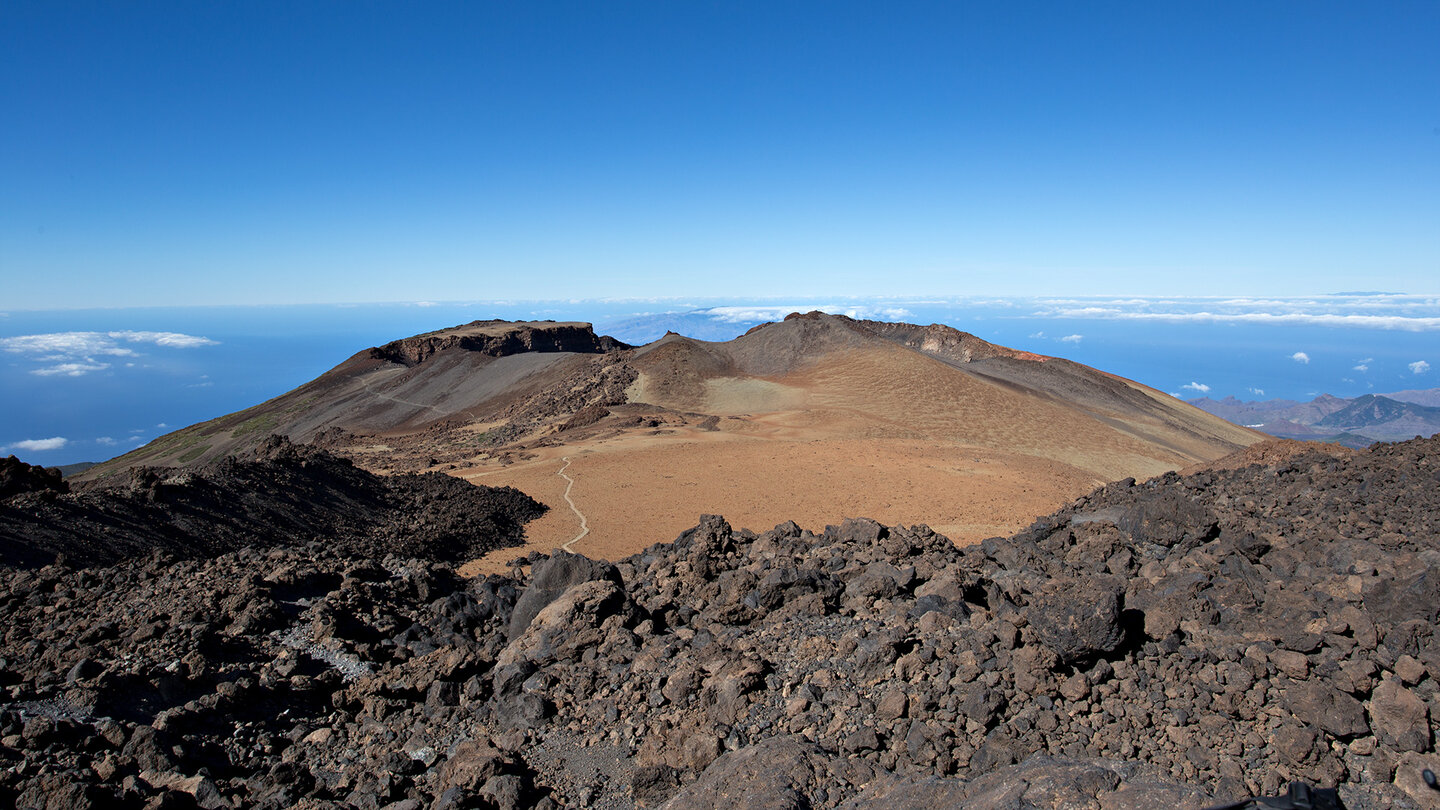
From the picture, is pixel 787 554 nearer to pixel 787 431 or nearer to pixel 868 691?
pixel 868 691

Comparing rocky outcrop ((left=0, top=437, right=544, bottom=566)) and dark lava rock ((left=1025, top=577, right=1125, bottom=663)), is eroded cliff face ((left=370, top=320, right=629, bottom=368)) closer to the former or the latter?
rocky outcrop ((left=0, top=437, right=544, bottom=566))

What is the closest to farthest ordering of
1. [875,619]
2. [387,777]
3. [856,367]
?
[387,777] → [875,619] → [856,367]

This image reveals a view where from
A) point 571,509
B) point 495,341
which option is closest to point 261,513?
point 571,509

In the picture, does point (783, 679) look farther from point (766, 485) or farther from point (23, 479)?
point (766, 485)

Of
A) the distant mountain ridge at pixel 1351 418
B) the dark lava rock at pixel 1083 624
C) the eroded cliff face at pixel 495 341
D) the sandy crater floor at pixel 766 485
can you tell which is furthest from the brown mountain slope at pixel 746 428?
the distant mountain ridge at pixel 1351 418

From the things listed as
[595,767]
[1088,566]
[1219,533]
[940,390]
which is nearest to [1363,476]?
[1219,533]

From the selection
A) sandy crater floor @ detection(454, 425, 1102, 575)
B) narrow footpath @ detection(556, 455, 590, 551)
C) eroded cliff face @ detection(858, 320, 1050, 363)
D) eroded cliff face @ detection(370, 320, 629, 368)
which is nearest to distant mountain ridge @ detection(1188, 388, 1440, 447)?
eroded cliff face @ detection(858, 320, 1050, 363)
